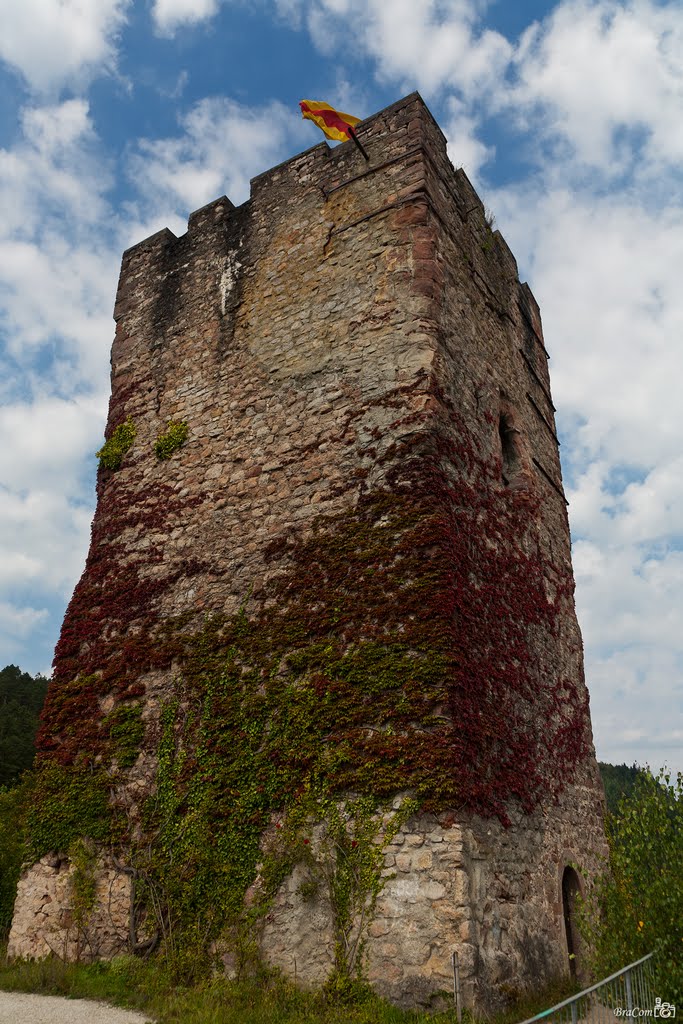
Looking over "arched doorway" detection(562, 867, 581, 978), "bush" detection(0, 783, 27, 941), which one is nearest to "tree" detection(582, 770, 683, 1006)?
"arched doorway" detection(562, 867, 581, 978)

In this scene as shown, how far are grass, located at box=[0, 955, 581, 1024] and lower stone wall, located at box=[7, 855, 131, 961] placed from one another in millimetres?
175

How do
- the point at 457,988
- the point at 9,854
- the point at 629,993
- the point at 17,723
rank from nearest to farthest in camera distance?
1. the point at 629,993
2. the point at 457,988
3. the point at 9,854
4. the point at 17,723

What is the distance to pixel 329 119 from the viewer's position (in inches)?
388

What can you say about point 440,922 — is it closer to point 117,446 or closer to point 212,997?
point 212,997


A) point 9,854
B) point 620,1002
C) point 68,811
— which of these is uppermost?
point 68,811

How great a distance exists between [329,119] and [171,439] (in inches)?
181

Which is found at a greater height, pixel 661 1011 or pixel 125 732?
pixel 125 732

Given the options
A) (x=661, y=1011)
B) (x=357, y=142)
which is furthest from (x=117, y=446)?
(x=661, y=1011)

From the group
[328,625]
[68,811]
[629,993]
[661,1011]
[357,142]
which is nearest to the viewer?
[629,993]

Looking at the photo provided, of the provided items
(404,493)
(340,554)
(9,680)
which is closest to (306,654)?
(340,554)

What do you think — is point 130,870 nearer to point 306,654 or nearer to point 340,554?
point 306,654

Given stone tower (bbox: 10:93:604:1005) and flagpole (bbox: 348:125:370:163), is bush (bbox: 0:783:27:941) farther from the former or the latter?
flagpole (bbox: 348:125:370:163)

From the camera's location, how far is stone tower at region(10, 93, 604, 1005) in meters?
6.35

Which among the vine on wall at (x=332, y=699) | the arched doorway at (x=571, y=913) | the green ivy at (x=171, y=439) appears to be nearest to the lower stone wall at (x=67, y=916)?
the vine on wall at (x=332, y=699)
